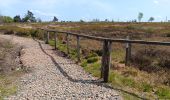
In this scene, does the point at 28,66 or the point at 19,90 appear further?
the point at 28,66

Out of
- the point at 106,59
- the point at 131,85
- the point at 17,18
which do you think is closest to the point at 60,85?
the point at 106,59

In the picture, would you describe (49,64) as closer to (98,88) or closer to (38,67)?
(38,67)

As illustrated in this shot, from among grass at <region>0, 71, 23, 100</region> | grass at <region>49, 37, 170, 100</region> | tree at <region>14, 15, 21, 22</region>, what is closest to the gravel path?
grass at <region>0, 71, 23, 100</region>

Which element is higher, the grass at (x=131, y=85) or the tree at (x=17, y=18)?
the grass at (x=131, y=85)

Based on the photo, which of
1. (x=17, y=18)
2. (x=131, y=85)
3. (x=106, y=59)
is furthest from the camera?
(x=17, y=18)

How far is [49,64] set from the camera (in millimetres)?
16234

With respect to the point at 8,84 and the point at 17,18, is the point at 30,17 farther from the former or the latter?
the point at 8,84

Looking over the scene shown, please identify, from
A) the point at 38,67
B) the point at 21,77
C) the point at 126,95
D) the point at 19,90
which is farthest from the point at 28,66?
the point at 126,95

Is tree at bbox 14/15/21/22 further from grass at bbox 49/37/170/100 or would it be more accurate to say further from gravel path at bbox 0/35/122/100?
grass at bbox 49/37/170/100

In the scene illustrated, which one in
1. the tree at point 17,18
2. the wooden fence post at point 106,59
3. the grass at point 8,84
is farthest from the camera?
the tree at point 17,18

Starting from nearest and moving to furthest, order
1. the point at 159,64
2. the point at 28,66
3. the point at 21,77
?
the point at 21,77 < the point at 28,66 < the point at 159,64

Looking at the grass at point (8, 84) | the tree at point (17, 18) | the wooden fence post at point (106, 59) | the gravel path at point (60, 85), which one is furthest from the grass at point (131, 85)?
the tree at point (17, 18)

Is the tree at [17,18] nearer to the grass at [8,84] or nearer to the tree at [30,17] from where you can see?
the tree at [30,17]

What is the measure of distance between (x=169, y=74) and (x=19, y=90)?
5.06 metres
